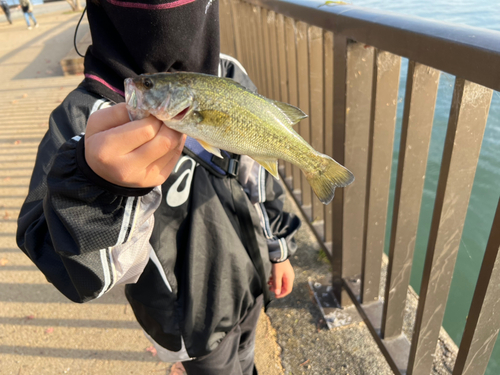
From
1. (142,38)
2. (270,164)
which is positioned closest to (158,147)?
(270,164)

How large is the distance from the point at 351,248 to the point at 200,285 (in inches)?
51.2

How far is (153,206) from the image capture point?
1429 mm

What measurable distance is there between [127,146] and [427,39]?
3.69ft

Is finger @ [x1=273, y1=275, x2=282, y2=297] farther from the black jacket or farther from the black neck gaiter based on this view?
the black neck gaiter

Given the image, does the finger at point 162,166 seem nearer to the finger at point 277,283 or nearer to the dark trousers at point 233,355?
the dark trousers at point 233,355

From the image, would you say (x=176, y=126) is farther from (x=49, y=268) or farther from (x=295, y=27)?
(x=295, y=27)

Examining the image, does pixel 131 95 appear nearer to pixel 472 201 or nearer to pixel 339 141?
pixel 339 141

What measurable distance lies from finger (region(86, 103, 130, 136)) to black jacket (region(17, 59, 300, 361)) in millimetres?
83

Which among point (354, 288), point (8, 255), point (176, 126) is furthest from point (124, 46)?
point (8, 255)

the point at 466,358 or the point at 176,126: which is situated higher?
the point at 176,126

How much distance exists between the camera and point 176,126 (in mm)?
1235

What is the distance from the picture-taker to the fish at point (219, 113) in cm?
123

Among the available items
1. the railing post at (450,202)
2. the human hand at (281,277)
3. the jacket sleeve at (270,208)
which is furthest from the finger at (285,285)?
the railing post at (450,202)

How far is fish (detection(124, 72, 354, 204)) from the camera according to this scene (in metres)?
1.23
